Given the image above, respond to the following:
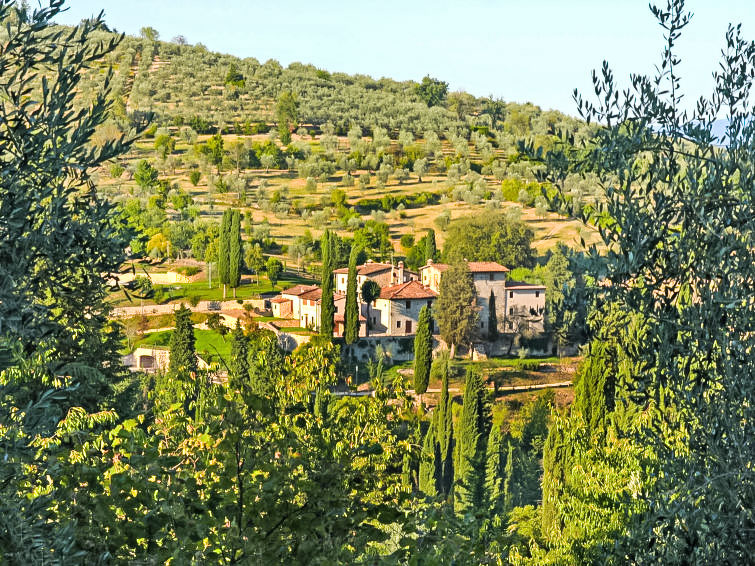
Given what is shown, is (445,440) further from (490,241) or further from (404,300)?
(490,241)

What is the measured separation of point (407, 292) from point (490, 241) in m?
15.7

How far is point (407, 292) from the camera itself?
62062mm

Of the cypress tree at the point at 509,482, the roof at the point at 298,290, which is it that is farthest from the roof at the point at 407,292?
the cypress tree at the point at 509,482

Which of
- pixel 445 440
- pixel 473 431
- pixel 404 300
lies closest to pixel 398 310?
pixel 404 300

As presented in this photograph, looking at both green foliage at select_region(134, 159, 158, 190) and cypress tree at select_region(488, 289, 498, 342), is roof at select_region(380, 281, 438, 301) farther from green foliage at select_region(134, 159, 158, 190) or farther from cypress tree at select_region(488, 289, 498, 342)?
green foliage at select_region(134, 159, 158, 190)

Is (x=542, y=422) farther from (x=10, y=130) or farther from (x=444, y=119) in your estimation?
(x=444, y=119)

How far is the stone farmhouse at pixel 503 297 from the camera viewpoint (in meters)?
63.5

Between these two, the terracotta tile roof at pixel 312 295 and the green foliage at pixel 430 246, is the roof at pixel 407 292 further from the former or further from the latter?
the green foliage at pixel 430 246

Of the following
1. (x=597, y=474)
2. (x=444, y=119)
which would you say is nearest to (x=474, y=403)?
(x=597, y=474)

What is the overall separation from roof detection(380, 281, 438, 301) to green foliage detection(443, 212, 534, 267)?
33.5 feet

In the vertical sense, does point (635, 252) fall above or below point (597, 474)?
above

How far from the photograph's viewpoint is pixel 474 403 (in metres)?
36.6

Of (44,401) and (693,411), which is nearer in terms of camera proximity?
(44,401)

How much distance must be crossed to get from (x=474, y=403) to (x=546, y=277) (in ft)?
110
